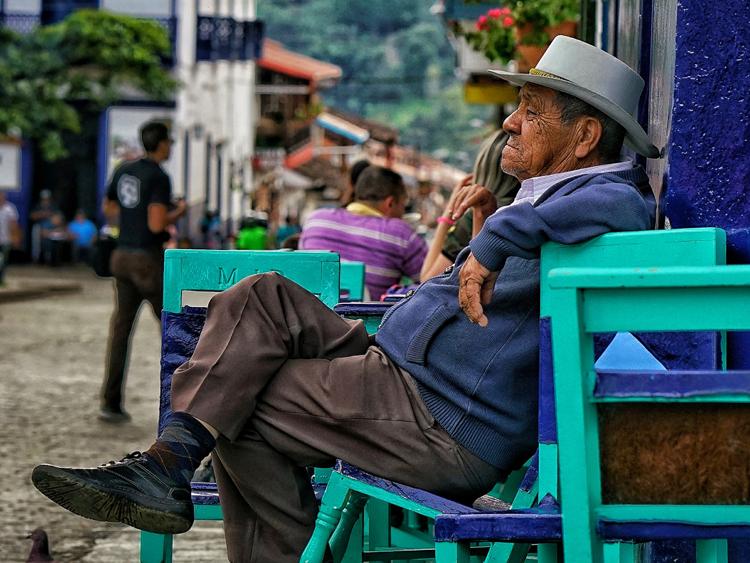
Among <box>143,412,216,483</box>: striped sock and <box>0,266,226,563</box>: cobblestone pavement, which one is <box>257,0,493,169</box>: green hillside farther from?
<box>143,412,216,483</box>: striped sock

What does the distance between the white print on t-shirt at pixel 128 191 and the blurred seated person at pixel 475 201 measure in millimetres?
4313

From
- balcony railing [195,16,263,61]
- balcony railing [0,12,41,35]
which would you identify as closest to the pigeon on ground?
balcony railing [0,12,41,35]

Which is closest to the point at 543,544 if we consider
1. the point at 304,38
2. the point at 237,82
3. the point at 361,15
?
the point at 237,82

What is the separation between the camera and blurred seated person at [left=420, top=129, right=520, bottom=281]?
187 inches

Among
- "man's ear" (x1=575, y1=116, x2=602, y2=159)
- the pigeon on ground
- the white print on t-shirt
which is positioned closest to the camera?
"man's ear" (x1=575, y1=116, x2=602, y2=159)

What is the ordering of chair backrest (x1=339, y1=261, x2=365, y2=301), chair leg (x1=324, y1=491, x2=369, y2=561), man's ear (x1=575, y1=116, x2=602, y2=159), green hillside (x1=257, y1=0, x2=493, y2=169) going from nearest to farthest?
1. man's ear (x1=575, y1=116, x2=602, y2=159)
2. chair leg (x1=324, y1=491, x2=369, y2=561)
3. chair backrest (x1=339, y1=261, x2=365, y2=301)
4. green hillside (x1=257, y1=0, x2=493, y2=169)

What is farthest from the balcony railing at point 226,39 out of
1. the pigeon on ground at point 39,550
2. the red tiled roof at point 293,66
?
the pigeon on ground at point 39,550

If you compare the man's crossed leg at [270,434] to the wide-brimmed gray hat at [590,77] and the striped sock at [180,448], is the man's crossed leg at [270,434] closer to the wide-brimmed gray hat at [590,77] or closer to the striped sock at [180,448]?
the striped sock at [180,448]

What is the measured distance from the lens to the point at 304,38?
155 meters

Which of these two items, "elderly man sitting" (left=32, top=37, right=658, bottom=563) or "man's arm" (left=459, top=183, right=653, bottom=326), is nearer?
"man's arm" (left=459, top=183, right=653, bottom=326)

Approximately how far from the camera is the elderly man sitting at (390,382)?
342 centimetres

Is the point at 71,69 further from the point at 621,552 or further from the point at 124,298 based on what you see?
the point at 621,552

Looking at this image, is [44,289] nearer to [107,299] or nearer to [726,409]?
[107,299]

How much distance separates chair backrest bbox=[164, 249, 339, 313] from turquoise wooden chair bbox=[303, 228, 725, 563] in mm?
786
